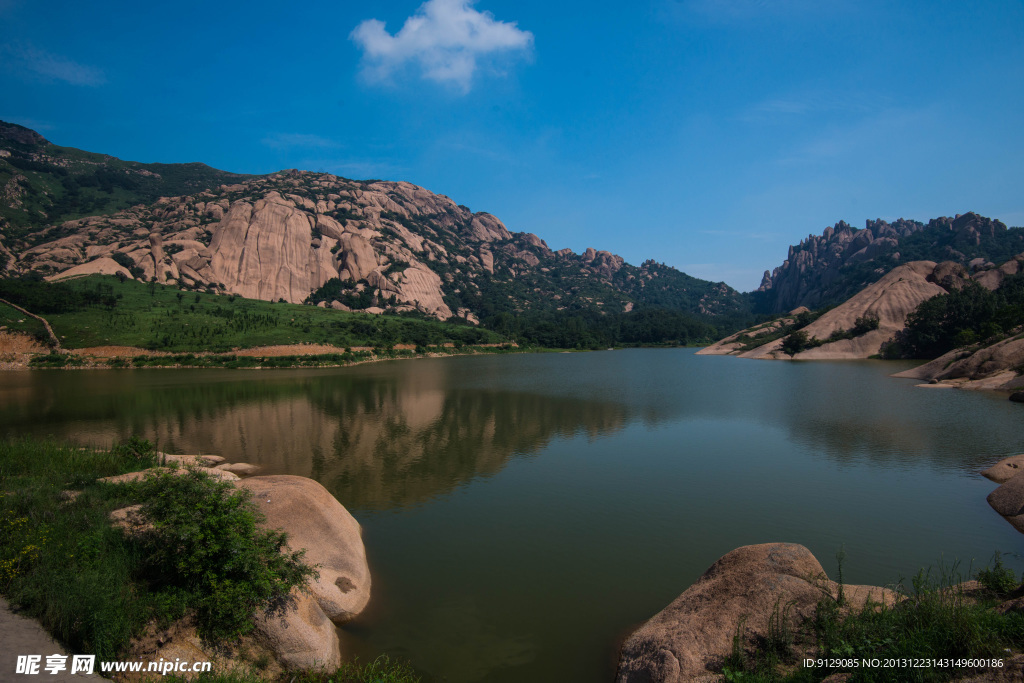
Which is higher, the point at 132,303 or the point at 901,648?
the point at 132,303

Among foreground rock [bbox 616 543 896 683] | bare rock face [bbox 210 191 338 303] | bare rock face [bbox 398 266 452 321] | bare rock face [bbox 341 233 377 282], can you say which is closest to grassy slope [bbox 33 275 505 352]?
bare rock face [bbox 210 191 338 303]

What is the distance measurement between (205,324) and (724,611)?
9422 centimetres

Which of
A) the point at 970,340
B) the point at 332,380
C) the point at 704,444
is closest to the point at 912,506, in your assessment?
the point at 704,444

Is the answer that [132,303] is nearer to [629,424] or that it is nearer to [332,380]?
[332,380]

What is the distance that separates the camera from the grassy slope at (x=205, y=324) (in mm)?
72188

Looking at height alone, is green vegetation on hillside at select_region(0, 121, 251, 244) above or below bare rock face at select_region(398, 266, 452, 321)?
above

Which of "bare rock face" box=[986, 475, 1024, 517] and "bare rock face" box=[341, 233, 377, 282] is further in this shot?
"bare rock face" box=[341, 233, 377, 282]

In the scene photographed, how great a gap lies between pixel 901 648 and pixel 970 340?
72584 mm

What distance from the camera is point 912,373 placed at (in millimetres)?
49844

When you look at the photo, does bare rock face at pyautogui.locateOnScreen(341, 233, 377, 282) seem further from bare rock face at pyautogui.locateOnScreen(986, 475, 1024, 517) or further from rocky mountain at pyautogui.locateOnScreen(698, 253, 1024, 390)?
bare rock face at pyautogui.locateOnScreen(986, 475, 1024, 517)

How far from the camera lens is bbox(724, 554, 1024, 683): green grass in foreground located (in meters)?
5.38

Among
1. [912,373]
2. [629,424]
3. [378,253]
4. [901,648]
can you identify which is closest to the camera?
[901,648]

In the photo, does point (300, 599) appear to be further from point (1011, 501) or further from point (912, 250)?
point (912, 250)

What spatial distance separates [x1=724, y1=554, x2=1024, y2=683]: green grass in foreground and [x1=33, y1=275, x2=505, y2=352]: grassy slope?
85.0 m
